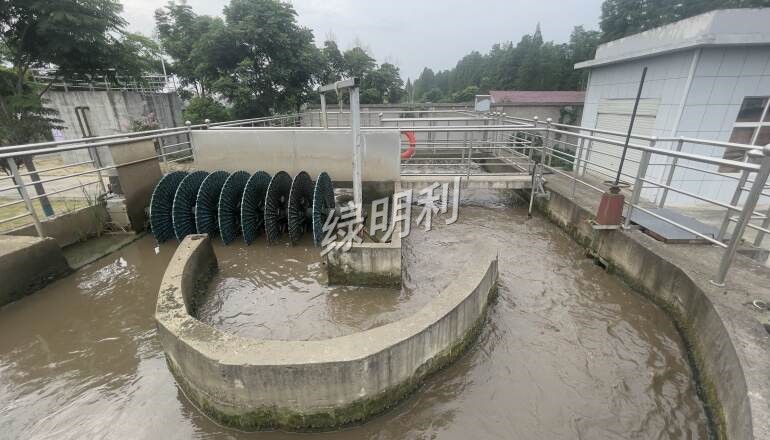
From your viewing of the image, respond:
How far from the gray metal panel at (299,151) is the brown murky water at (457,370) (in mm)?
2819

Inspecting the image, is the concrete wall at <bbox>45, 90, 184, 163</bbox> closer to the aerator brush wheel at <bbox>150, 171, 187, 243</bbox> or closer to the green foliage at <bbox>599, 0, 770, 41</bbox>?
the aerator brush wheel at <bbox>150, 171, 187, 243</bbox>

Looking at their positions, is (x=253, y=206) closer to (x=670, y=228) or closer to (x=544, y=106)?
(x=670, y=228)

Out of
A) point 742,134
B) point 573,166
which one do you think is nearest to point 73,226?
point 573,166

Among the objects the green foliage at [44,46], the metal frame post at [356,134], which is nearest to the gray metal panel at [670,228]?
the metal frame post at [356,134]

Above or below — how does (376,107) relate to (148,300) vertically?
above

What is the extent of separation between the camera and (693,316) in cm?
332

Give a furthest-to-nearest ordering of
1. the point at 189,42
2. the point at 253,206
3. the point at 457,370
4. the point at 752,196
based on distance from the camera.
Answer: the point at 189,42 → the point at 253,206 → the point at 457,370 → the point at 752,196

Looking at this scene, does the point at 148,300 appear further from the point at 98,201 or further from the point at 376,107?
the point at 376,107

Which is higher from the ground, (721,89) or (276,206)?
(721,89)

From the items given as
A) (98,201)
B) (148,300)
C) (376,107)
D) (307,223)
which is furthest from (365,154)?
(376,107)

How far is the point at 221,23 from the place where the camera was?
57.7ft

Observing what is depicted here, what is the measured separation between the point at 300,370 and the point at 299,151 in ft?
16.9

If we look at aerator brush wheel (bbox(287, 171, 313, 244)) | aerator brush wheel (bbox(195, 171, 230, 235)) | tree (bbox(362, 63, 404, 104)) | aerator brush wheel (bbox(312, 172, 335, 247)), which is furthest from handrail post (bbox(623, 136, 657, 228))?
tree (bbox(362, 63, 404, 104))

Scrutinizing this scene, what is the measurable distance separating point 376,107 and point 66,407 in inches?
717
